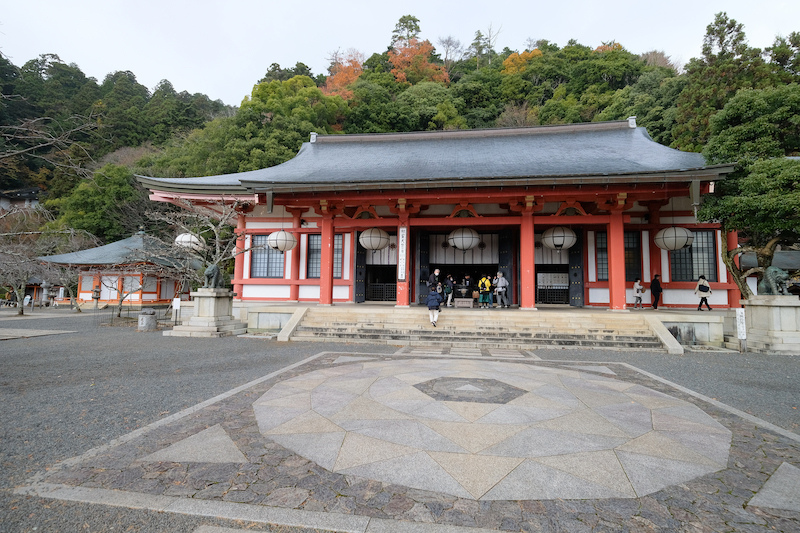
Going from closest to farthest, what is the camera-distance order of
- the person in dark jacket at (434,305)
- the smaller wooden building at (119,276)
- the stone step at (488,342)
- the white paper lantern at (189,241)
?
the stone step at (488,342)
the person in dark jacket at (434,305)
the white paper lantern at (189,241)
the smaller wooden building at (119,276)

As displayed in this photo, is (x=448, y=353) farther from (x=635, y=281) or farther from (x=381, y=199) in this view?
(x=635, y=281)

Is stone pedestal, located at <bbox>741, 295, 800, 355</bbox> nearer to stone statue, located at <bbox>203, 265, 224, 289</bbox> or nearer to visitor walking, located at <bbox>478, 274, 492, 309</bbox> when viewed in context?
visitor walking, located at <bbox>478, 274, 492, 309</bbox>

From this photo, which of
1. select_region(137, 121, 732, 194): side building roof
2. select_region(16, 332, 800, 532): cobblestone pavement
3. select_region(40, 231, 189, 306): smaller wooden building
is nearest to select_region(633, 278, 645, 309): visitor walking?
select_region(137, 121, 732, 194): side building roof

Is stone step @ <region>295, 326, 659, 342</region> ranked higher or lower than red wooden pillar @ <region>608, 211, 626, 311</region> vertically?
lower

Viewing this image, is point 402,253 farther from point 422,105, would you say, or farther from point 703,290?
point 422,105

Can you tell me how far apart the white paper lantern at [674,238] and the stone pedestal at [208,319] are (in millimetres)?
13679

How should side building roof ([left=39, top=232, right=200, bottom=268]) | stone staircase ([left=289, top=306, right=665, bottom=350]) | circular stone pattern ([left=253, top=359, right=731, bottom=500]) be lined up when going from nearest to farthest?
circular stone pattern ([left=253, top=359, right=731, bottom=500])
stone staircase ([left=289, top=306, right=665, bottom=350])
side building roof ([left=39, top=232, right=200, bottom=268])

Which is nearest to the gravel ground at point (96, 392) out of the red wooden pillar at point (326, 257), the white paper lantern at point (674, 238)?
the red wooden pillar at point (326, 257)

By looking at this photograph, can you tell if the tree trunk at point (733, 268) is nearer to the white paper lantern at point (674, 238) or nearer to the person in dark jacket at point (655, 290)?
the white paper lantern at point (674, 238)

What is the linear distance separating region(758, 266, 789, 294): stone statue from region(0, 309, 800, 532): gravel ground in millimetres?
1955

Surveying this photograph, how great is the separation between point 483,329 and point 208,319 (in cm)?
804

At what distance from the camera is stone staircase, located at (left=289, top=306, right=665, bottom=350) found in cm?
948

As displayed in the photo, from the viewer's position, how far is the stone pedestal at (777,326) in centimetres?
853

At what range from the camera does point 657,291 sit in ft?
39.2
